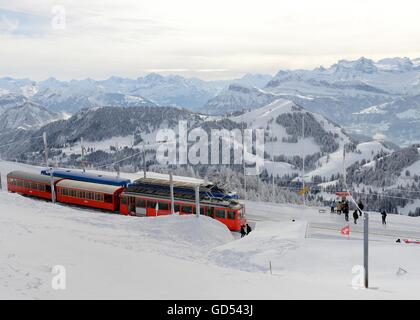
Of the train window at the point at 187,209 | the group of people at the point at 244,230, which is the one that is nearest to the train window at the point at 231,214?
the group of people at the point at 244,230

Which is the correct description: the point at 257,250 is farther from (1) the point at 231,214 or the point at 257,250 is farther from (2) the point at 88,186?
(2) the point at 88,186

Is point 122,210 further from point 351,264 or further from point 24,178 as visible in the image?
point 351,264

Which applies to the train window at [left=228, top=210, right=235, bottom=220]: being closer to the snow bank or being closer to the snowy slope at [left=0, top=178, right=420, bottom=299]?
the snow bank

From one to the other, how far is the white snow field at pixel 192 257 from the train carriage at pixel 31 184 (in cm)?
1170

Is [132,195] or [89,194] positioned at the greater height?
[132,195]

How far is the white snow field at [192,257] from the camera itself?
16.3 meters

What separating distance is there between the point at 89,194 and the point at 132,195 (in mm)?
5835

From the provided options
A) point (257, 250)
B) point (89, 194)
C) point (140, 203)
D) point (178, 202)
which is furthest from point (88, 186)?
point (257, 250)

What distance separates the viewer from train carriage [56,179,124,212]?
4544 centimetres

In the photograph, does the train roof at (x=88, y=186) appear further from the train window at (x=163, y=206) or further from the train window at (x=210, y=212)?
the train window at (x=210, y=212)

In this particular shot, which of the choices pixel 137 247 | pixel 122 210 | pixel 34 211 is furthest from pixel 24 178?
pixel 137 247

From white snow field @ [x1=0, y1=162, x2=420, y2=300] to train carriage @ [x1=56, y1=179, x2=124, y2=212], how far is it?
27.0 feet

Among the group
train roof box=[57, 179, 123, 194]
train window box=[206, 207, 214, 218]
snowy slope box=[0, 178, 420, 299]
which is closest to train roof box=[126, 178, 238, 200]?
train window box=[206, 207, 214, 218]

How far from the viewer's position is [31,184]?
5238cm
